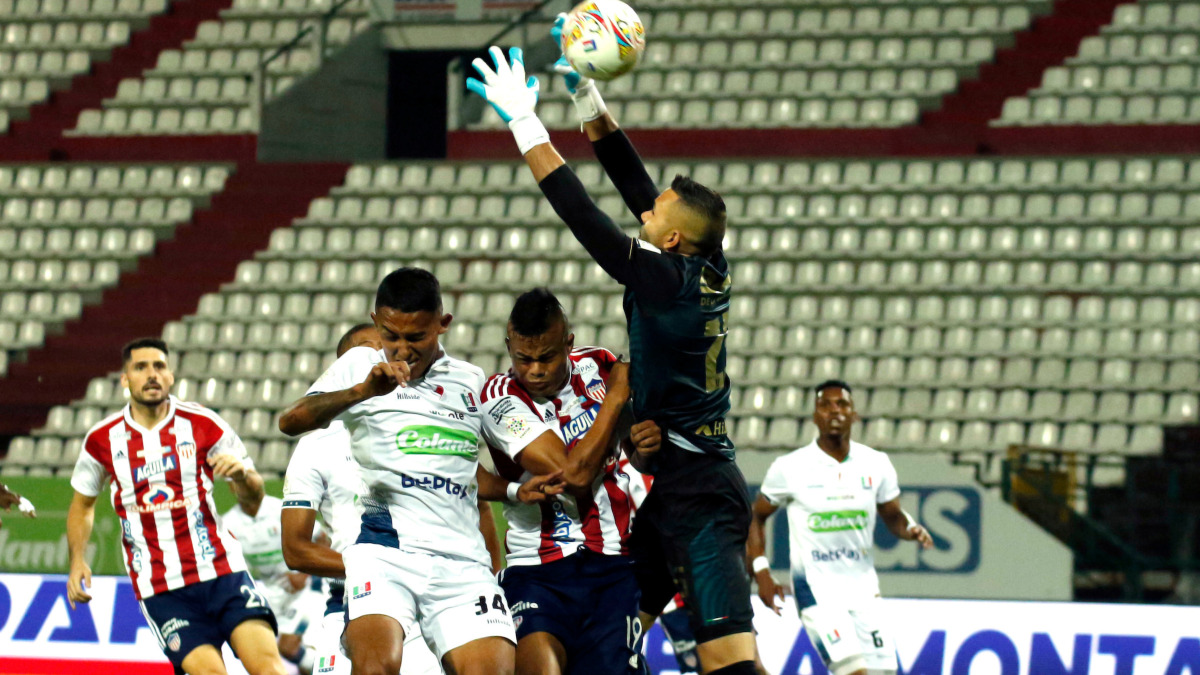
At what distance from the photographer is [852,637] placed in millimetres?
8625

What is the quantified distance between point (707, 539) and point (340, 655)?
1628mm

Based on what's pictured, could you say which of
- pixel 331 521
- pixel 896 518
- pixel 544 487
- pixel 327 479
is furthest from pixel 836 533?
pixel 544 487

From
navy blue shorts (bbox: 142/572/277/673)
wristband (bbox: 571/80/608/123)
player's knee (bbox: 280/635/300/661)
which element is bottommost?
player's knee (bbox: 280/635/300/661)

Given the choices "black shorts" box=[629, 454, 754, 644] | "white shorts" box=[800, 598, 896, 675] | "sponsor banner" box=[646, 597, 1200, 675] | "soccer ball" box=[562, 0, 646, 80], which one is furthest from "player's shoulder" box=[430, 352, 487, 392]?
"sponsor banner" box=[646, 597, 1200, 675]

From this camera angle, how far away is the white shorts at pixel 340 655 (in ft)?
19.2

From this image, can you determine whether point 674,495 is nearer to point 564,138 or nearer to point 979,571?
point 979,571

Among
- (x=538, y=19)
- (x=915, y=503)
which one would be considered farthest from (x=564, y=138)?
(x=915, y=503)

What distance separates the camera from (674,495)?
5051mm

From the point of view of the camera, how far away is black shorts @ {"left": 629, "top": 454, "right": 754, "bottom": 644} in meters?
4.99

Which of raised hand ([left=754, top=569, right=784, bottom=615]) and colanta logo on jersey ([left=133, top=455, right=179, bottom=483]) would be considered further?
raised hand ([left=754, top=569, right=784, bottom=615])

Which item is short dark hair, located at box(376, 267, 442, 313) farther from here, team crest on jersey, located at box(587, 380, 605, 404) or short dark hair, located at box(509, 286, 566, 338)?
team crest on jersey, located at box(587, 380, 605, 404)

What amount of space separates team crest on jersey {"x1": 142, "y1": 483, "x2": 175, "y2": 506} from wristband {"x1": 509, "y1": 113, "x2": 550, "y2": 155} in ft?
10.4

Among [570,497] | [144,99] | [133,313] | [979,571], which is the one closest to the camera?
[570,497]

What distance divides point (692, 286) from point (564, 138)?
1313 cm
